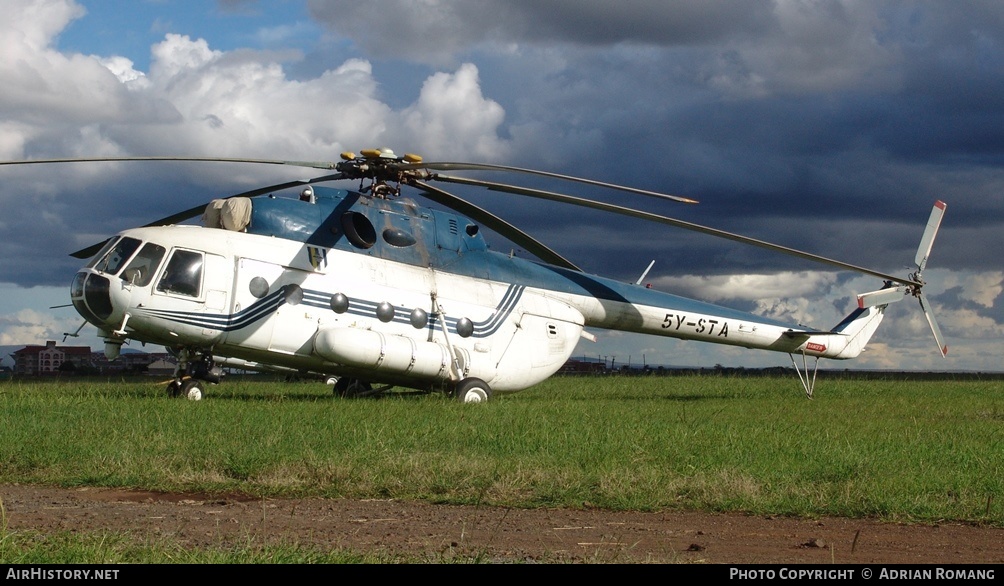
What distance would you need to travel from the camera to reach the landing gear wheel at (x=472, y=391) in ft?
55.8

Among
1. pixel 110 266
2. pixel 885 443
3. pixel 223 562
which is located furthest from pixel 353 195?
pixel 223 562

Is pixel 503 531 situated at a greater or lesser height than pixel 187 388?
lesser

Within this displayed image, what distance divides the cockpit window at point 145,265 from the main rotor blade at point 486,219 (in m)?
4.32

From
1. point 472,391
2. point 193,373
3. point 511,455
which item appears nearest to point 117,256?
point 193,373

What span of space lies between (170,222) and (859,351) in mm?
16398

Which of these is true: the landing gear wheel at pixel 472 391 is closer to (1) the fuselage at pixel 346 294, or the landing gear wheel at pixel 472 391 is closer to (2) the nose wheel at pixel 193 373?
(1) the fuselage at pixel 346 294

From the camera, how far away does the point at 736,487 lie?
8.11 m

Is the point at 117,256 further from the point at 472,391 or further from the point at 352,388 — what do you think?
the point at 472,391

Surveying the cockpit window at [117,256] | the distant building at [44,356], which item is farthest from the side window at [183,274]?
the distant building at [44,356]

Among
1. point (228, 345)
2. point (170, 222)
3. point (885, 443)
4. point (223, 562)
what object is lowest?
point (223, 562)

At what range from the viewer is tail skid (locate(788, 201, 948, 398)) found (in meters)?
22.5

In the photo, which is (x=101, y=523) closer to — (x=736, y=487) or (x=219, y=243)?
(x=736, y=487)

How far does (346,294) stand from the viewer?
16.5 metres

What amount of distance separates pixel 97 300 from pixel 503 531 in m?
10.5
